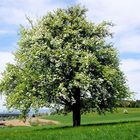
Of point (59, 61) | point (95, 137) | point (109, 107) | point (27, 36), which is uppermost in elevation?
point (27, 36)

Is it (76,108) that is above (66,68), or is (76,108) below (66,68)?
→ below

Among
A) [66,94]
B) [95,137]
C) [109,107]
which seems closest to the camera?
[95,137]

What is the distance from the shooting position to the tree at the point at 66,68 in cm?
5356

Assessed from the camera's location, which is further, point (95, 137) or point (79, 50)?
point (79, 50)

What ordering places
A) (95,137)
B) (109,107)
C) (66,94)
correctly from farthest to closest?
(109,107) < (66,94) < (95,137)

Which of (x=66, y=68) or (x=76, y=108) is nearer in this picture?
(x=66, y=68)

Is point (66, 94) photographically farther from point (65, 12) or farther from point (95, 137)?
point (95, 137)

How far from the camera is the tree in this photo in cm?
5356

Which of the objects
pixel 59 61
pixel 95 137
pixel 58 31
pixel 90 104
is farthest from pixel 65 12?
pixel 95 137

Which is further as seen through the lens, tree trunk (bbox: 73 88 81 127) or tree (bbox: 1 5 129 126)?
tree trunk (bbox: 73 88 81 127)

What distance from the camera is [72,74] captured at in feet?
178

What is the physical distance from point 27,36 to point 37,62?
4.13 metres

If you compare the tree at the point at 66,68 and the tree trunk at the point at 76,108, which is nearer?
the tree at the point at 66,68

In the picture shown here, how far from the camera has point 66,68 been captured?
54000 millimetres
